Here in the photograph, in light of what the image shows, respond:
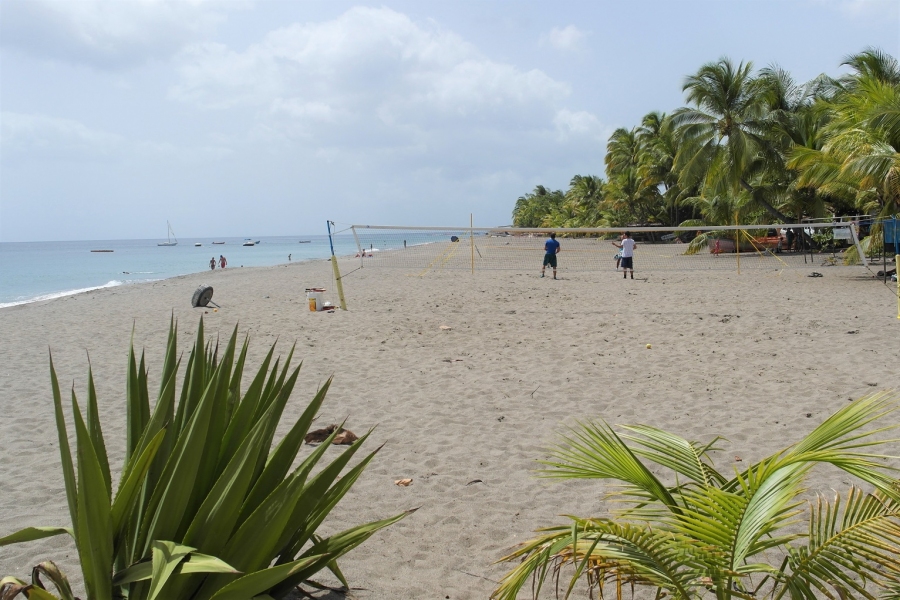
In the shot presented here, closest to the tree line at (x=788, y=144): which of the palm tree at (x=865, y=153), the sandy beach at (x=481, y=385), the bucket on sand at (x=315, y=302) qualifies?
the palm tree at (x=865, y=153)

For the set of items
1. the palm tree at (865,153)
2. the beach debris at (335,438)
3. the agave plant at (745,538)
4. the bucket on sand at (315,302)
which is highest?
the palm tree at (865,153)

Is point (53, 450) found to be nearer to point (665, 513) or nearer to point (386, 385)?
point (386, 385)

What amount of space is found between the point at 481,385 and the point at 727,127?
83.7 ft

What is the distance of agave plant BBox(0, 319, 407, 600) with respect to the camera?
1.93 m

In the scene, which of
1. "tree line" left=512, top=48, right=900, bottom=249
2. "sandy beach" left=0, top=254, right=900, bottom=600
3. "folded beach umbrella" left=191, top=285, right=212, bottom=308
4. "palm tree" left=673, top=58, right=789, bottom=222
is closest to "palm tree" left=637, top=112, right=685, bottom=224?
"tree line" left=512, top=48, right=900, bottom=249

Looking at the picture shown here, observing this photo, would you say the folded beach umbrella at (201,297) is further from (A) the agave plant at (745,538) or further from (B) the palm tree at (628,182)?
(B) the palm tree at (628,182)

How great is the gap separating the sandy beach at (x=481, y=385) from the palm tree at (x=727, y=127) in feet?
44.0

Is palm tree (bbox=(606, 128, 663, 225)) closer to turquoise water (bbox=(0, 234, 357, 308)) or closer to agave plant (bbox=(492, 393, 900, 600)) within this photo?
turquoise water (bbox=(0, 234, 357, 308))

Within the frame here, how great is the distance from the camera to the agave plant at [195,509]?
1.93 m

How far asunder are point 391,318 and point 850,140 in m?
12.9

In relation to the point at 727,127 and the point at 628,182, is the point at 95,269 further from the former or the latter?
the point at 727,127

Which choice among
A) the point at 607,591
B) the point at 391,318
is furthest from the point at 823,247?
the point at 607,591

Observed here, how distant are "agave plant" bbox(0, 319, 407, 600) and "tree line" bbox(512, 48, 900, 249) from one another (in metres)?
17.3

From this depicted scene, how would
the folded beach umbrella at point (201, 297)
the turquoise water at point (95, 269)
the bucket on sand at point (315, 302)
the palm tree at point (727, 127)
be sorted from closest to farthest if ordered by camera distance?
the bucket on sand at point (315, 302) < the folded beach umbrella at point (201, 297) < the palm tree at point (727, 127) < the turquoise water at point (95, 269)
